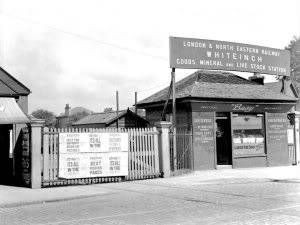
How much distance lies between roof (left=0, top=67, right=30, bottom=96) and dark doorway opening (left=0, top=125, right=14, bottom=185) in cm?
147

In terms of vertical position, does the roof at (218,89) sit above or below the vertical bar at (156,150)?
above

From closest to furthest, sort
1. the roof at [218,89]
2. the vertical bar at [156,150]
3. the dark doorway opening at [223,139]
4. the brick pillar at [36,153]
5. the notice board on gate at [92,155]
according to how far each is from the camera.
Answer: the brick pillar at [36,153] < the notice board on gate at [92,155] < the vertical bar at [156,150] < the roof at [218,89] < the dark doorway opening at [223,139]

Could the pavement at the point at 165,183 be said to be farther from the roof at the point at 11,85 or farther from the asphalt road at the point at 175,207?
the roof at the point at 11,85

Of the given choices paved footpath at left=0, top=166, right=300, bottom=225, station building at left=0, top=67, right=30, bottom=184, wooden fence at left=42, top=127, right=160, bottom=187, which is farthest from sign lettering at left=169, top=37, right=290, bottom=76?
station building at left=0, top=67, right=30, bottom=184

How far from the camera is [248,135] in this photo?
22250 millimetres

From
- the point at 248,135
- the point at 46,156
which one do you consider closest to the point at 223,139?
the point at 248,135

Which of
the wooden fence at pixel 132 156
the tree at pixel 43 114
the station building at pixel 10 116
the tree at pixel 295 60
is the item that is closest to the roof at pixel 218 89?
the wooden fence at pixel 132 156

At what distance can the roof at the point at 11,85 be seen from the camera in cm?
1834

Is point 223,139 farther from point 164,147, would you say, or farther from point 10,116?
point 10,116

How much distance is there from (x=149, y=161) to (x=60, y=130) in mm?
3725

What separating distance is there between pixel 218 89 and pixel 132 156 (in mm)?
6715

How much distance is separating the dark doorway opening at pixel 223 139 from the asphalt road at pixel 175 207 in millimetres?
6231

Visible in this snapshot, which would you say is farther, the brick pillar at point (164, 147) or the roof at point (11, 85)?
the roof at point (11, 85)

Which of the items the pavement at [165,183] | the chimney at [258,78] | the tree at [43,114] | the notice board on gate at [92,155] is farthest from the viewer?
the tree at [43,114]
